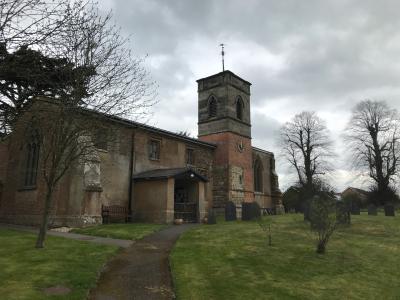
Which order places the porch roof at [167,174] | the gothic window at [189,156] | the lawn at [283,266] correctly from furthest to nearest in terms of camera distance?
the gothic window at [189,156], the porch roof at [167,174], the lawn at [283,266]

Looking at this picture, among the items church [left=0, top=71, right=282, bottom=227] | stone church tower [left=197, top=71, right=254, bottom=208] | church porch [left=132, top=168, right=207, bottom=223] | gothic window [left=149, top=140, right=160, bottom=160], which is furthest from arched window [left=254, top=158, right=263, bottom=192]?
gothic window [left=149, top=140, right=160, bottom=160]

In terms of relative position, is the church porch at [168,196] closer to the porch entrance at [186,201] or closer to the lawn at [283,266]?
the porch entrance at [186,201]

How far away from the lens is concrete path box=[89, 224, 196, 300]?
27.8 ft

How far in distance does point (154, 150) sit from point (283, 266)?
1701 cm

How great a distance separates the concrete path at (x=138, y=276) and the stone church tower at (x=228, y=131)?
60.9 ft

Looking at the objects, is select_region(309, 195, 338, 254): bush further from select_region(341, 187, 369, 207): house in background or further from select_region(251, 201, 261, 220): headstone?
select_region(341, 187, 369, 207): house in background

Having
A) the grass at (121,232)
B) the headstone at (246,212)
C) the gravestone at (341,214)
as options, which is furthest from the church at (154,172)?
the gravestone at (341,214)

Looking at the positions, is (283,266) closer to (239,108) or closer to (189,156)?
(189,156)

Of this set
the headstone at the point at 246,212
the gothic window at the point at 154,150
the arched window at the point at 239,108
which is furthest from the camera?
the arched window at the point at 239,108

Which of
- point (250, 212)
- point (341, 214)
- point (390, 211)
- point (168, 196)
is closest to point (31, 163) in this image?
point (168, 196)

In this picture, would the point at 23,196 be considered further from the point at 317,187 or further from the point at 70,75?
the point at 317,187

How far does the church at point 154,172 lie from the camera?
Result: 20.2 metres

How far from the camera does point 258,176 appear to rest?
128 feet

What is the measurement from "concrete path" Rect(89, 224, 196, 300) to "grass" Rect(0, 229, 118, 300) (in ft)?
1.07
